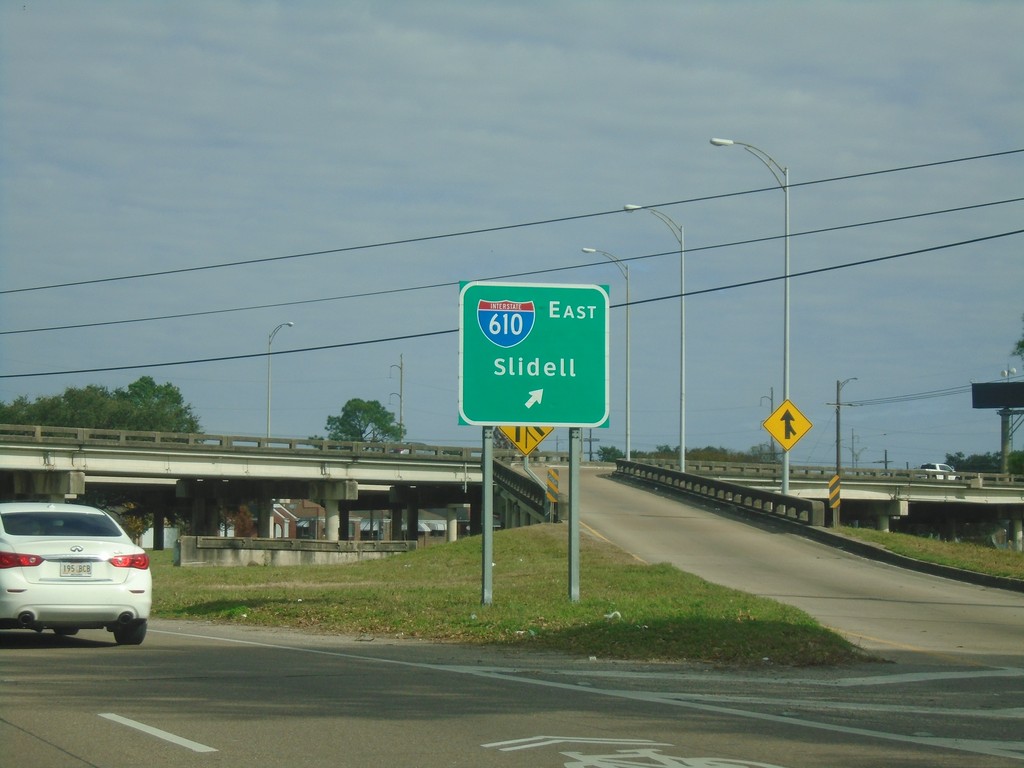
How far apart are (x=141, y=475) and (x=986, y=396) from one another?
8805cm

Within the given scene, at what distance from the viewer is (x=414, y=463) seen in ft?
247

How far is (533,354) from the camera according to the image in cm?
2027

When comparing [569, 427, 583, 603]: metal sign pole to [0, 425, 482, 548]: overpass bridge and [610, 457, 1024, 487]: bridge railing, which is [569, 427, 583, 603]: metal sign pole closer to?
[0, 425, 482, 548]: overpass bridge

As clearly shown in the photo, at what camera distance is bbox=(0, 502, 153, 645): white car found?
13.7m

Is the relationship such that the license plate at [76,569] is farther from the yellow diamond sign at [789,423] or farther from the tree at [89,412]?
the tree at [89,412]

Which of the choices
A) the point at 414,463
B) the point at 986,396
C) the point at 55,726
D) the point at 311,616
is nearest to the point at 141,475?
the point at 414,463

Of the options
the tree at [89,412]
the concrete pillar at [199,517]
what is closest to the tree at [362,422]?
the tree at [89,412]

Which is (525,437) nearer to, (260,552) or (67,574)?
(67,574)

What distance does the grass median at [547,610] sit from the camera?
15.0 m

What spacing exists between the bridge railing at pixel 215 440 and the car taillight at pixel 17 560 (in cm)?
4968

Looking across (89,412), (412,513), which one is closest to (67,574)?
(412,513)

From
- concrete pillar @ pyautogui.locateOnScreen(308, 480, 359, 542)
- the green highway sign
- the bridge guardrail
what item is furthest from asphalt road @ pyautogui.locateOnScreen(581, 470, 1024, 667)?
concrete pillar @ pyautogui.locateOnScreen(308, 480, 359, 542)

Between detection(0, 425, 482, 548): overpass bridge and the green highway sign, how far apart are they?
45708 mm

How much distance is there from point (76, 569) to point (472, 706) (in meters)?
6.13
